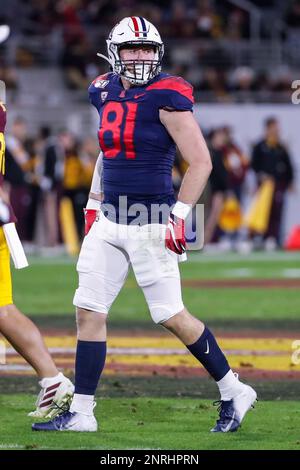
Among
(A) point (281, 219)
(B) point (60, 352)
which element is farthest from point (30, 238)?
(B) point (60, 352)

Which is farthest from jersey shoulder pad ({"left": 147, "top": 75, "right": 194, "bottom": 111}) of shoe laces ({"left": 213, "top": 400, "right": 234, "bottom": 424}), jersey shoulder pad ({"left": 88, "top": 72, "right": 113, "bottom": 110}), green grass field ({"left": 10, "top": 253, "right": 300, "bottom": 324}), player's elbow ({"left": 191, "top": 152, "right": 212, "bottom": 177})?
green grass field ({"left": 10, "top": 253, "right": 300, "bottom": 324})

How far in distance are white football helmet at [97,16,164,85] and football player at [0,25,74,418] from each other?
71cm

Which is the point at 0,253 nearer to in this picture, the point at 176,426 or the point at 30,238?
the point at 176,426

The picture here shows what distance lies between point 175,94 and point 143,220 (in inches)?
25.3

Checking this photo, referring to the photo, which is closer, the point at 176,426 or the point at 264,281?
the point at 176,426

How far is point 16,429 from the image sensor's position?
6.42m

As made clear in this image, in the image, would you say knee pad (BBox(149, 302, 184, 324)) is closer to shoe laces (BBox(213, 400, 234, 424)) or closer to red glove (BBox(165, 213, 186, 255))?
red glove (BBox(165, 213, 186, 255))

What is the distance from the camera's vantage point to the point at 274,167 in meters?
21.4

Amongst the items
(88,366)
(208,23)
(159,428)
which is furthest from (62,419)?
(208,23)

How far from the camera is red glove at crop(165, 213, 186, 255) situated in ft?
20.6

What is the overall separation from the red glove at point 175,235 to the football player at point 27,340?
0.89 meters

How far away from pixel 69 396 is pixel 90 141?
1462 centimetres

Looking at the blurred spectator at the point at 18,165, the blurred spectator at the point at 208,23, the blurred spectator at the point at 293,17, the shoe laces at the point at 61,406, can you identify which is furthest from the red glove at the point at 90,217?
the blurred spectator at the point at 293,17

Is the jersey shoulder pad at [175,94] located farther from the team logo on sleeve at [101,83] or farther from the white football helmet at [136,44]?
the team logo on sleeve at [101,83]
